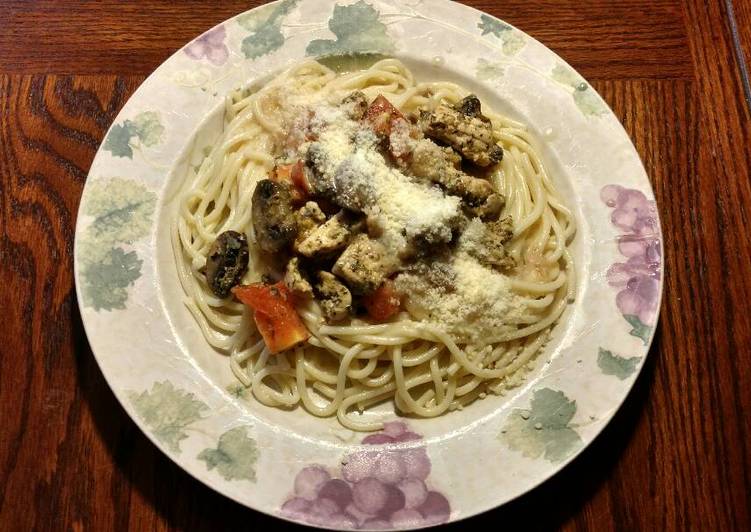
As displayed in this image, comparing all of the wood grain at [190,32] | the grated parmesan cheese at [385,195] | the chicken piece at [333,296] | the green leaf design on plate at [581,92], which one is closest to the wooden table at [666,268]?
the wood grain at [190,32]

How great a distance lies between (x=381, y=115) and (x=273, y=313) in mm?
1166

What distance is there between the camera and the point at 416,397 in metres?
3.12

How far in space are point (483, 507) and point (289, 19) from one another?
2818 millimetres

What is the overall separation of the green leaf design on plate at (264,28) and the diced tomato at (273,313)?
1453 millimetres

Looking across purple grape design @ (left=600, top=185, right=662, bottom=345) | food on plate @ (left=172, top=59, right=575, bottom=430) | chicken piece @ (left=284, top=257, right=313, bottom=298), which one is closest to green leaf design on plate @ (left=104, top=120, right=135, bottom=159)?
food on plate @ (left=172, top=59, right=575, bottom=430)

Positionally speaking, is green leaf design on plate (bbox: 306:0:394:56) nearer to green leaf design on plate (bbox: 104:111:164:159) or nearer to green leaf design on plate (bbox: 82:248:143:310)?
green leaf design on plate (bbox: 104:111:164:159)

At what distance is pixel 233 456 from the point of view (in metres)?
2.58

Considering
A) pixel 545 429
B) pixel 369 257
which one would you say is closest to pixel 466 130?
pixel 369 257

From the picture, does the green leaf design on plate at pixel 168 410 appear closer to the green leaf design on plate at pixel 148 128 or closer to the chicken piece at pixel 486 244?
the green leaf design on plate at pixel 148 128

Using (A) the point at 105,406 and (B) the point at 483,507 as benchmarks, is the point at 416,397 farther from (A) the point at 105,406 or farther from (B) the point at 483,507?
(A) the point at 105,406

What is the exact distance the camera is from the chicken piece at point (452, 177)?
301 centimetres

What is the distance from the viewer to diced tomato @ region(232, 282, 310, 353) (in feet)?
9.47

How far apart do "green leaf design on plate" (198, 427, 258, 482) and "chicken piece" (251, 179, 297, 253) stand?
0.90 m

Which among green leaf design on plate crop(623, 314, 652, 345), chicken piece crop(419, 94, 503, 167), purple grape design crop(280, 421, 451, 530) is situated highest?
chicken piece crop(419, 94, 503, 167)
